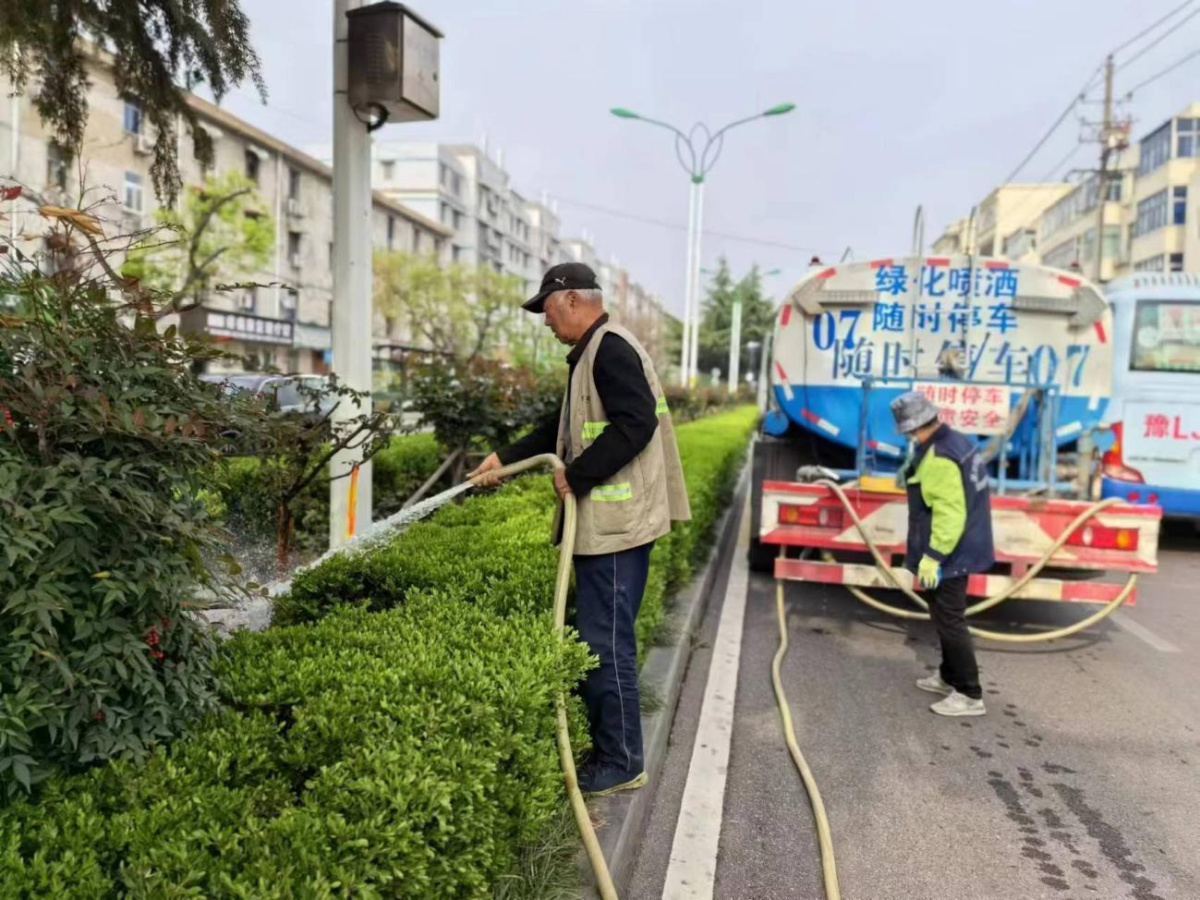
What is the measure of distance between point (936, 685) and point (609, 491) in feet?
8.96

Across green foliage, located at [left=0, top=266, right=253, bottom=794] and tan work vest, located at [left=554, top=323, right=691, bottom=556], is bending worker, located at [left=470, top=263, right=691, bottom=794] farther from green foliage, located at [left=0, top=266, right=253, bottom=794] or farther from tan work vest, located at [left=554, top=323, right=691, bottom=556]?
green foliage, located at [left=0, top=266, right=253, bottom=794]

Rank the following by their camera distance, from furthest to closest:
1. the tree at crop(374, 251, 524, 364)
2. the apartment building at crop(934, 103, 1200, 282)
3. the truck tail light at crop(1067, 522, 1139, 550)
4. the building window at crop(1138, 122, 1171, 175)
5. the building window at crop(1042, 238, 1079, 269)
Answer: the building window at crop(1042, 238, 1079, 269), the tree at crop(374, 251, 524, 364), the building window at crop(1138, 122, 1171, 175), the apartment building at crop(934, 103, 1200, 282), the truck tail light at crop(1067, 522, 1139, 550)

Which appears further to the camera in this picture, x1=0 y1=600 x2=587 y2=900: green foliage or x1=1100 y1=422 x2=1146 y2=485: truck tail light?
x1=1100 y1=422 x2=1146 y2=485: truck tail light

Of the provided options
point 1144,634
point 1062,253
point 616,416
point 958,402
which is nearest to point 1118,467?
point 1144,634

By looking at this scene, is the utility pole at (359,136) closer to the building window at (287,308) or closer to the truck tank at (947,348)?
the truck tank at (947,348)

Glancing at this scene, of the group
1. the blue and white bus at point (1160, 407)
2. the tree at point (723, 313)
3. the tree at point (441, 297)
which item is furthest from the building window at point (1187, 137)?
the blue and white bus at point (1160, 407)

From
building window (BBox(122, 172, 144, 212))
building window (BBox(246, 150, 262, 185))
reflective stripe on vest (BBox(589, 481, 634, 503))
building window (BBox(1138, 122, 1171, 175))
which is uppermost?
building window (BBox(1138, 122, 1171, 175))

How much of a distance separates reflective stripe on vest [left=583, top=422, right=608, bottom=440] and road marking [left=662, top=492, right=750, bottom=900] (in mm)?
1440

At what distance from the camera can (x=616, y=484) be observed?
304 cm

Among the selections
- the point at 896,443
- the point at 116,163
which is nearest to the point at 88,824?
the point at 896,443

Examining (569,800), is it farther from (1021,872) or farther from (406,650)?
(1021,872)

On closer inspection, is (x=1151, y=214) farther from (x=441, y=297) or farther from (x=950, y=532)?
(x=950, y=532)

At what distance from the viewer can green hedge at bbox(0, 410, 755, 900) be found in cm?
173

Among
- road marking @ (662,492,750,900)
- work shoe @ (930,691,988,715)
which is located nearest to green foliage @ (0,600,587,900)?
road marking @ (662,492,750,900)
